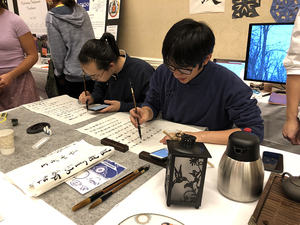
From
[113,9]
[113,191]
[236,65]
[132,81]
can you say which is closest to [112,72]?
[132,81]

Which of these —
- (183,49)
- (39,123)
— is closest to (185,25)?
(183,49)

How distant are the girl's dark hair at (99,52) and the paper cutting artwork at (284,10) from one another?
1517mm

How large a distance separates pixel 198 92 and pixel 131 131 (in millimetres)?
386

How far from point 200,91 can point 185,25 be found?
1.15 ft

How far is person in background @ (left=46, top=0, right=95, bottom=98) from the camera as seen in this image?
6.13 feet

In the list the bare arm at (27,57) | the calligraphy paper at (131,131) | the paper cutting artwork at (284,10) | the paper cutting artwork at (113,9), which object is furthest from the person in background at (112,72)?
the paper cutting artwork at (113,9)

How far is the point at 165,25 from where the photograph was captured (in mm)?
2645

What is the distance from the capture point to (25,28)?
1725mm

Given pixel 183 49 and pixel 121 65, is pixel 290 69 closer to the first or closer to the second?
pixel 183 49

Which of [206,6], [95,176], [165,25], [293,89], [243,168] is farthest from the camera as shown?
[165,25]

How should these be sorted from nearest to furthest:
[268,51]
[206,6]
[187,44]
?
[187,44] < [268,51] < [206,6]

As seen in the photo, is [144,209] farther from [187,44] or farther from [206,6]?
[206,6]

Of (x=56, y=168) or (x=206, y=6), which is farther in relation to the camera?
(x=206, y=6)

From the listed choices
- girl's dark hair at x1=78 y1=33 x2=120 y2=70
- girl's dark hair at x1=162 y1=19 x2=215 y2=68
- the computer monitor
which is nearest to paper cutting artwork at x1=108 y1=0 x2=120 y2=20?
the computer monitor
